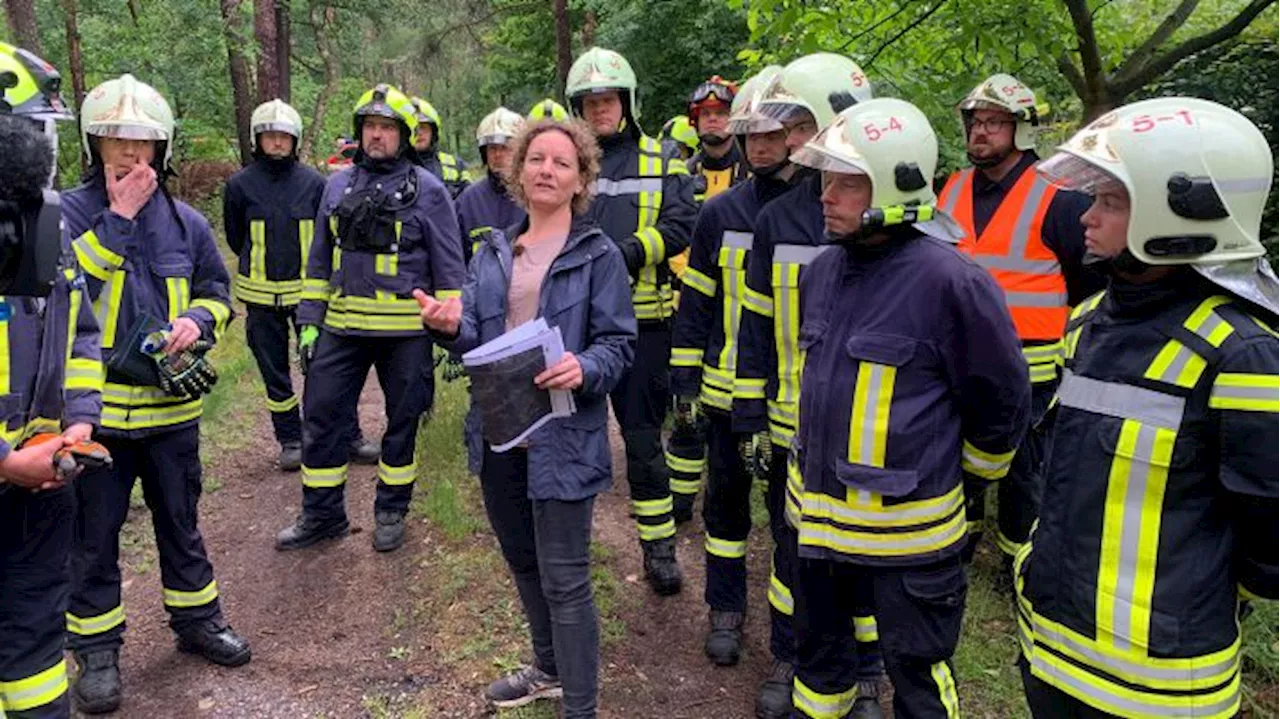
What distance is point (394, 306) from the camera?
505 cm

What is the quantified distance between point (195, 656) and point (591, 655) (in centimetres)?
208

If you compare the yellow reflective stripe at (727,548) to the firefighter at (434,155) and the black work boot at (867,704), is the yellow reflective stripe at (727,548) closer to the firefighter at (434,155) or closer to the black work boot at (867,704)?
the black work boot at (867,704)

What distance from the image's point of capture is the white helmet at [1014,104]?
4410mm

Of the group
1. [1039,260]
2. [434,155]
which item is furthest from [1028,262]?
[434,155]

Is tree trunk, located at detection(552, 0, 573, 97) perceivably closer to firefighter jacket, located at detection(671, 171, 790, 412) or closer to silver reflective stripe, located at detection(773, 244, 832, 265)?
firefighter jacket, located at detection(671, 171, 790, 412)

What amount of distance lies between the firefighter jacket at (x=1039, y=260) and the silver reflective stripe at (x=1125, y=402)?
2.06 metres

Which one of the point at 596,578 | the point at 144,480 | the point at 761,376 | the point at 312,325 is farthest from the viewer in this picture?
the point at 312,325

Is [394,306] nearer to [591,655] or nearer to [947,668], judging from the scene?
[591,655]

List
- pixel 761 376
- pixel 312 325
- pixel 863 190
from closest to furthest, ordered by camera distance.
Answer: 1. pixel 863 190
2. pixel 761 376
3. pixel 312 325

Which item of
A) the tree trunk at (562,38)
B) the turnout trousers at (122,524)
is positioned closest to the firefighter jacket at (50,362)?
the turnout trousers at (122,524)

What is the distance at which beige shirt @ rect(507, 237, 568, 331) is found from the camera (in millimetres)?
3273

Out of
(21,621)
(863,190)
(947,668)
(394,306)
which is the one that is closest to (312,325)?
(394,306)

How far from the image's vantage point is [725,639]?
4.17 meters

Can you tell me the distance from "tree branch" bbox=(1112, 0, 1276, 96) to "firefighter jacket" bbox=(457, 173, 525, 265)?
3700 mm
